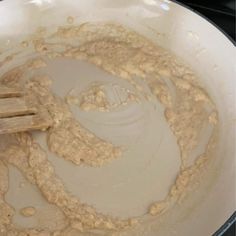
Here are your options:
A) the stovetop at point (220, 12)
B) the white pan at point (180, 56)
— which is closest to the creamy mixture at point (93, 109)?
the white pan at point (180, 56)

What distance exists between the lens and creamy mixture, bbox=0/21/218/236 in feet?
3.11

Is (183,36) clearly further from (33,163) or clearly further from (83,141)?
(33,163)

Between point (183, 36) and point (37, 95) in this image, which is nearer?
point (37, 95)

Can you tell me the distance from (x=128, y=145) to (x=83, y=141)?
11cm

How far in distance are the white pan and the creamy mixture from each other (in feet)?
0.07

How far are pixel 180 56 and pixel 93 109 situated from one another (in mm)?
326

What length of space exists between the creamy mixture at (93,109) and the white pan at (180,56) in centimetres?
2

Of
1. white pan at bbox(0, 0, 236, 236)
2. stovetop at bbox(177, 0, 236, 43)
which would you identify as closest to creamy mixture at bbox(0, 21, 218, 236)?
white pan at bbox(0, 0, 236, 236)

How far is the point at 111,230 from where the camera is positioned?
0.92 meters

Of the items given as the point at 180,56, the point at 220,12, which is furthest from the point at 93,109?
the point at 220,12

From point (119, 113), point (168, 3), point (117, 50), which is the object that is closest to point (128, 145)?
point (119, 113)

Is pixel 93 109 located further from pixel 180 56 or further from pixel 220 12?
pixel 220 12

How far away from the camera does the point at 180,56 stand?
128 cm

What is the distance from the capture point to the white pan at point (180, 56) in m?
0.93
